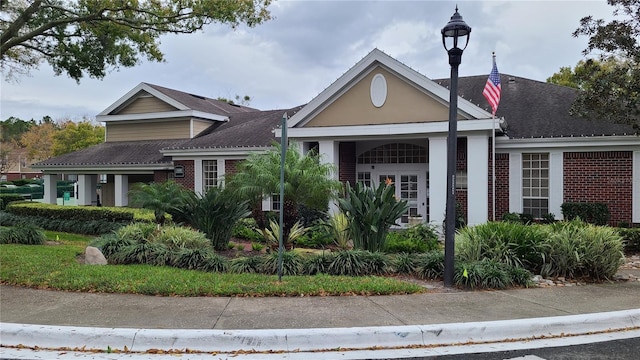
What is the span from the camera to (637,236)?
12078mm

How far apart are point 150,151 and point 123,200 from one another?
9.01ft

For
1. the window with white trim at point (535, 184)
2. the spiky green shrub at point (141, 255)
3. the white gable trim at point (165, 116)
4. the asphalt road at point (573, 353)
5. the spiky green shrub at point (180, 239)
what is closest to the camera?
the asphalt road at point (573, 353)

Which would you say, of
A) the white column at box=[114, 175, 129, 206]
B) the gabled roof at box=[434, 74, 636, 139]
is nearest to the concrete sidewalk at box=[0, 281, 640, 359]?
the gabled roof at box=[434, 74, 636, 139]

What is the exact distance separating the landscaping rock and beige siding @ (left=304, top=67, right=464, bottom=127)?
28.8 ft

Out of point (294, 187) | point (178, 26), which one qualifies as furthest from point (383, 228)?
point (178, 26)

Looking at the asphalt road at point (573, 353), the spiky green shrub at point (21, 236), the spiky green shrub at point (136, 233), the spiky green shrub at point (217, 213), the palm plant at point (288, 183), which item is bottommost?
the asphalt road at point (573, 353)

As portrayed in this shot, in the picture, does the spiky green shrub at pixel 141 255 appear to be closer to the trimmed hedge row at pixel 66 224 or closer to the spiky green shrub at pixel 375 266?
the spiky green shrub at pixel 375 266

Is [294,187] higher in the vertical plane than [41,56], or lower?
lower

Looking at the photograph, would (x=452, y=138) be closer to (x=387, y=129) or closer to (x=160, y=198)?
(x=387, y=129)

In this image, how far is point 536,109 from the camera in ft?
56.2

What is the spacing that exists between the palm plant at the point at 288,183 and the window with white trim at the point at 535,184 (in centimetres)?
714

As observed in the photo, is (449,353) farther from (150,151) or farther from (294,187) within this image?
(150,151)

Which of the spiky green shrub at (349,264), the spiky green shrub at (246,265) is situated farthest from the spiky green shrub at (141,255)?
the spiky green shrub at (349,264)

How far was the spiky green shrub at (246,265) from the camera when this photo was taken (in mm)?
9320
